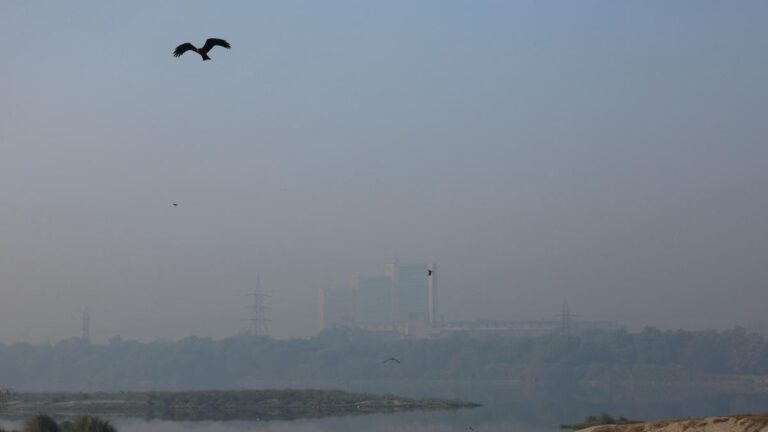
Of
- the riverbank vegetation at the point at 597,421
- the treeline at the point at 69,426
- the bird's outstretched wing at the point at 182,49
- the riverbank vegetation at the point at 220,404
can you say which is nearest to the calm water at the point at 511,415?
the riverbank vegetation at the point at 597,421

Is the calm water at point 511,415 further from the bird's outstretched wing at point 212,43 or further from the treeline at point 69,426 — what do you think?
the bird's outstretched wing at point 212,43

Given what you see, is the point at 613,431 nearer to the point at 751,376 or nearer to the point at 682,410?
the point at 682,410

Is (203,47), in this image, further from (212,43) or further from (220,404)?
(220,404)

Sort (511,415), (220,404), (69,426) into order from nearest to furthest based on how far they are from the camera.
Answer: (69,426) < (511,415) < (220,404)

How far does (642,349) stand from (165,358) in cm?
7021

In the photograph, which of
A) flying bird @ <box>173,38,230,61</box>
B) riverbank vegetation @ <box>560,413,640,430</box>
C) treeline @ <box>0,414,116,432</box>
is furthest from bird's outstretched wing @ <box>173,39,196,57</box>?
riverbank vegetation @ <box>560,413,640,430</box>

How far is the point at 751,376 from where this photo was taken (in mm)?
155500

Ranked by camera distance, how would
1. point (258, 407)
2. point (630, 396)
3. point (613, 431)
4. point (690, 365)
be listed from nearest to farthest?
point (613, 431), point (258, 407), point (630, 396), point (690, 365)

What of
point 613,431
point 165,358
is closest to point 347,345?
point 165,358

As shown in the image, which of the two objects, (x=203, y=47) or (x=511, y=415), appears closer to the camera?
(x=203, y=47)

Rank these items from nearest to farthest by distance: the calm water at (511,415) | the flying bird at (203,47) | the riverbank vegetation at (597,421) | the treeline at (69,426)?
the flying bird at (203,47)
the treeline at (69,426)
the riverbank vegetation at (597,421)
the calm water at (511,415)

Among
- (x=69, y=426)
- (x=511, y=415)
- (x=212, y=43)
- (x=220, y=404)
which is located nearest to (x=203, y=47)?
(x=212, y=43)

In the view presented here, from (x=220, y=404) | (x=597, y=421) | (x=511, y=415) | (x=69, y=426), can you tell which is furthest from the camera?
(x=220, y=404)

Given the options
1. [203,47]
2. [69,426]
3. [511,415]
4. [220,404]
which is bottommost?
[511,415]
